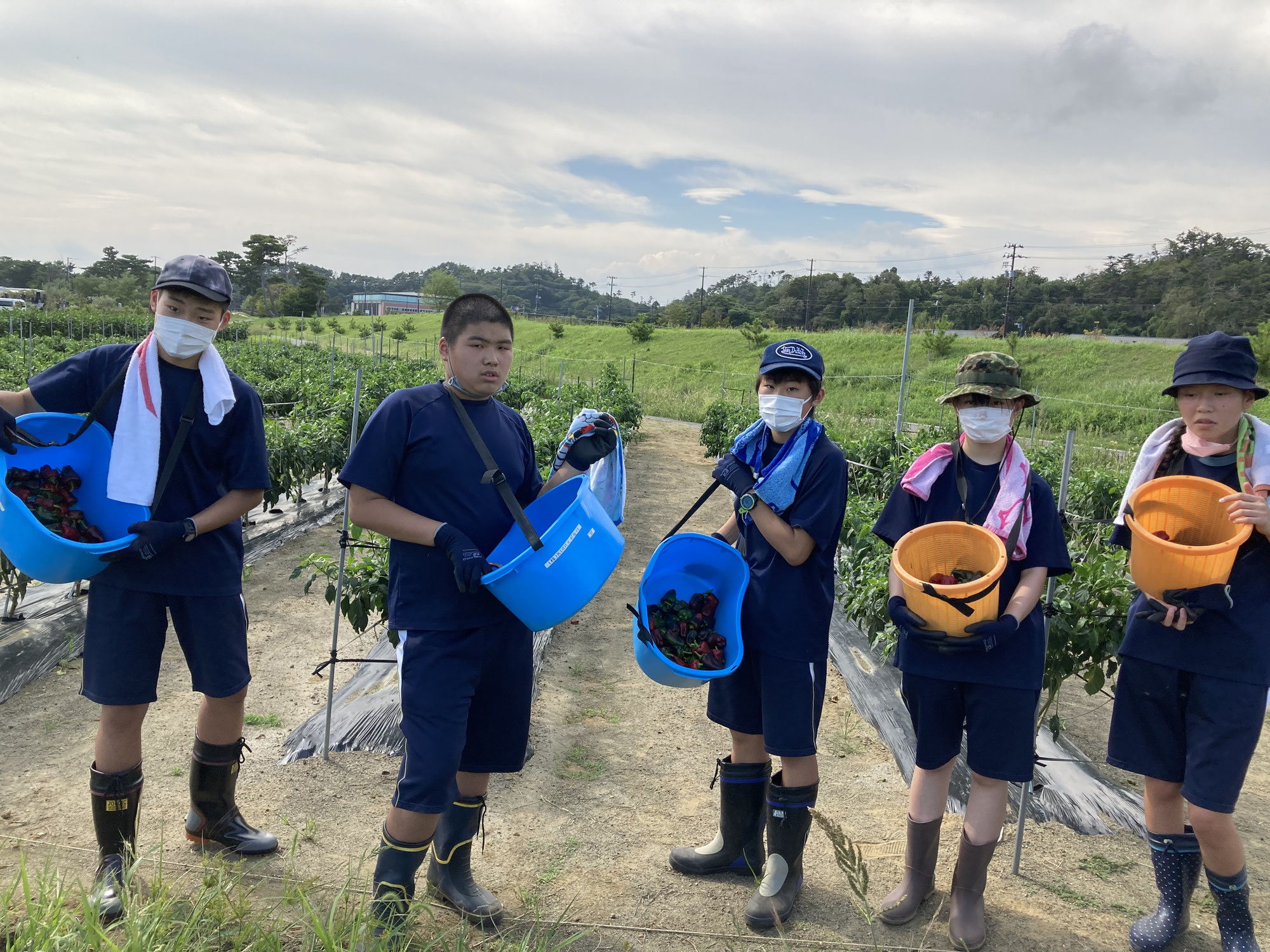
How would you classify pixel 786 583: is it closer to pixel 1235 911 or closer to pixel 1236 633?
pixel 1236 633

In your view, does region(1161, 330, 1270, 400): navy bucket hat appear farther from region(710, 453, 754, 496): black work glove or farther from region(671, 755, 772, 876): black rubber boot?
region(671, 755, 772, 876): black rubber boot

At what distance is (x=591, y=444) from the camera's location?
2.53m

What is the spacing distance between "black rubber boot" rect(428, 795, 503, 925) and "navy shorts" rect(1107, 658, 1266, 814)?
1.93m

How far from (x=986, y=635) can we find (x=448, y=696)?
146 cm

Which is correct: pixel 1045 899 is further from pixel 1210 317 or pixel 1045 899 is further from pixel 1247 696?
pixel 1210 317

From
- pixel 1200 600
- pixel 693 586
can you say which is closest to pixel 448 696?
pixel 693 586

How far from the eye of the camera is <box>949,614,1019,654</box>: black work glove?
2.29 meters

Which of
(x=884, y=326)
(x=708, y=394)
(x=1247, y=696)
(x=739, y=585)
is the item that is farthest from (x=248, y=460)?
(x=884, y=326)

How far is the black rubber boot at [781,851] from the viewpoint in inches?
102

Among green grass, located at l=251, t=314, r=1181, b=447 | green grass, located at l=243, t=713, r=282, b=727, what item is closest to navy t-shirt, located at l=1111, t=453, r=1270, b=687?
green grass, located at l=243, t=713, r=282, b=727

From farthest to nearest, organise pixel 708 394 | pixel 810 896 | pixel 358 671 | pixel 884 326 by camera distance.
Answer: pixel 884 326 < pixel 708 394 < pixel 358 671 < pixel 810 896

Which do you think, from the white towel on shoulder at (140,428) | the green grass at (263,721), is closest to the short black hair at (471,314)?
the white towel on shoulder at (140,428)

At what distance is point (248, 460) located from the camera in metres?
2.67

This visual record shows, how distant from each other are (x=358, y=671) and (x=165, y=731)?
0.87 meters
